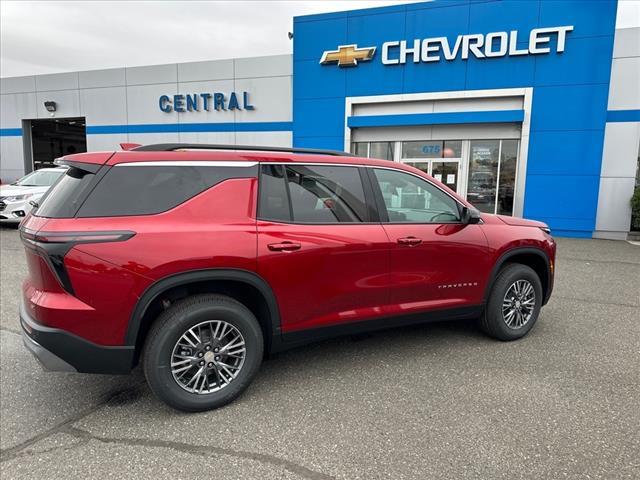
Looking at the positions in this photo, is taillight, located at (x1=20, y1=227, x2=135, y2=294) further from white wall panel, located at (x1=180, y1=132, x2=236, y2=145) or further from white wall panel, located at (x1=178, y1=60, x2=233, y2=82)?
white wall panel, located at (x1=178, y1=60, x2=233, y2=82)

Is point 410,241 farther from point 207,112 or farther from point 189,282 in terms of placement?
point 207,112

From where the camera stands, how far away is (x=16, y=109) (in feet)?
65.8

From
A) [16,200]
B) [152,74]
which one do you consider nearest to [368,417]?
[16,200]

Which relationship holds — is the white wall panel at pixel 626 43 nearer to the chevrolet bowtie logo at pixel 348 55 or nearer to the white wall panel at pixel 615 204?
the white wall panel at pixel 615 204

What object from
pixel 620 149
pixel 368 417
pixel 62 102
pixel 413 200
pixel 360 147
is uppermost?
pixel 62 102

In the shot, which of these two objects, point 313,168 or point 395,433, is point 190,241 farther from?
point 395,433

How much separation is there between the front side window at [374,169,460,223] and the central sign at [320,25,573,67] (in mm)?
10534

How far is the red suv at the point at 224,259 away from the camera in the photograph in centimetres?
272

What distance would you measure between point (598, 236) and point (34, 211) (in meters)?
13.6

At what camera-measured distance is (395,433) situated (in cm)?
283

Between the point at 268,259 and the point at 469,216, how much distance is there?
1.95m

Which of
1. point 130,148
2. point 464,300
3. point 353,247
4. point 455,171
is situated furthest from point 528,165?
point 130,148

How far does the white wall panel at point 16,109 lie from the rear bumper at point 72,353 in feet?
68.6

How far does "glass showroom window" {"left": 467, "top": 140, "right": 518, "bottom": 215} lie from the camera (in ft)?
43.4
